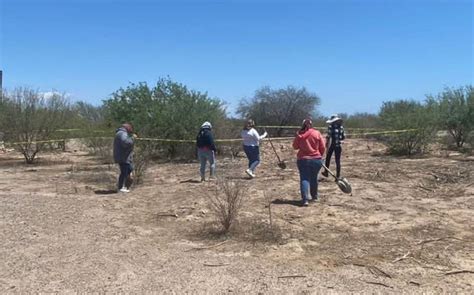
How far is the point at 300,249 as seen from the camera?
719 centimetres

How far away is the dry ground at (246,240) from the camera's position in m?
5.96

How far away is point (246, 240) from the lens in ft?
25.0

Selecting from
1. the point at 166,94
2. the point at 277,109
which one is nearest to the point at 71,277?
the point at 166,94

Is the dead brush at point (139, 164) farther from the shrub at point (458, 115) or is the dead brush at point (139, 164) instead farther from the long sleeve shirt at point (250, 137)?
the shrub at point (458, 115)

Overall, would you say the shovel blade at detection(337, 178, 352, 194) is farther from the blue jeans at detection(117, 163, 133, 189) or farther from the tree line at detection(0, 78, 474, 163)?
the tree line at detection(0, 78, 474, 163)

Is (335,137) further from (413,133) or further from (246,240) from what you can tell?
(413,133)

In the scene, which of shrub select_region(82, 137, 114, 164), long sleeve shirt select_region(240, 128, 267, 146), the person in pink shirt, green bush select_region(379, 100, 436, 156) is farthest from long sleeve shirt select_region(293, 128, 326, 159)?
green bush select_region(379, 100, 436, 156)

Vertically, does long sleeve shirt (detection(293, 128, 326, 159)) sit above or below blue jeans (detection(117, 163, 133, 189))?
above

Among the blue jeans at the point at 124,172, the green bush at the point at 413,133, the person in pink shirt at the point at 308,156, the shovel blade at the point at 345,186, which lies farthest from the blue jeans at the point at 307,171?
the green bush at the point at 413,133

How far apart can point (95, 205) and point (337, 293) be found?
19.6 ft

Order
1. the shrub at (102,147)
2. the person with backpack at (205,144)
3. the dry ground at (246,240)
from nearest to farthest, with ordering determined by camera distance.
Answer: the dry ground at (246,240) < the person with backpack at (205,144) < the shrub at (102,147)

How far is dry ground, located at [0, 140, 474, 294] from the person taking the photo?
5965 mm

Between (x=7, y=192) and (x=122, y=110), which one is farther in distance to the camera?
(x=122, y=110)

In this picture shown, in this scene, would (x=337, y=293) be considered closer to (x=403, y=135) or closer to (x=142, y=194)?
(x=142, y=194)
